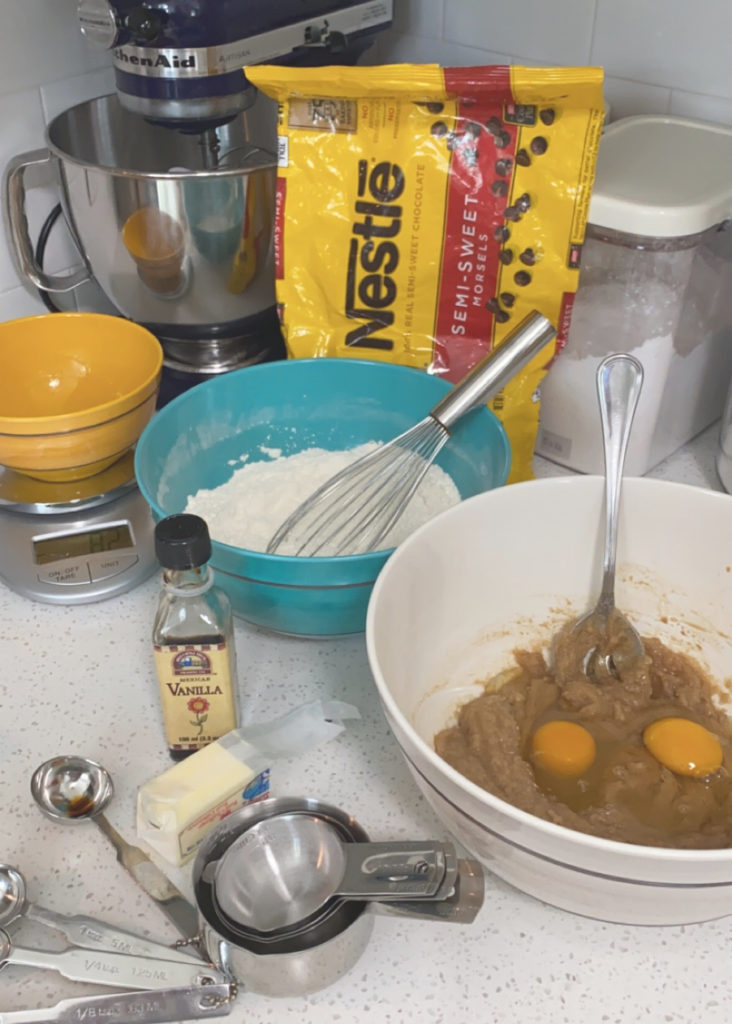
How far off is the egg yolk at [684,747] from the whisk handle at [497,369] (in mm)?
A: 273

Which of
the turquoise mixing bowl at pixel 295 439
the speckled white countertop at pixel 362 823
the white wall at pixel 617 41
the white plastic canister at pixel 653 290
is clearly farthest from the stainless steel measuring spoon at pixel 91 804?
the white wall at pixel 617 41

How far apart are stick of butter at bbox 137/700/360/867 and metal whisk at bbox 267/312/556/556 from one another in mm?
152

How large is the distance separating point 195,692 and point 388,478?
0.24 metres

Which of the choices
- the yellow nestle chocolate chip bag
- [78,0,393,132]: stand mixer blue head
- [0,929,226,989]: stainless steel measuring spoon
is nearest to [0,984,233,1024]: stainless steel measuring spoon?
[0,929,226,989]: stainless steel measuring spoon

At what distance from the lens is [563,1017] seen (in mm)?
509

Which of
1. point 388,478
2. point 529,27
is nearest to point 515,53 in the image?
point 529,27

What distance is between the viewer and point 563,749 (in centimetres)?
60

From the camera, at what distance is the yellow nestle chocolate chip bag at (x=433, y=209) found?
0.74 meters

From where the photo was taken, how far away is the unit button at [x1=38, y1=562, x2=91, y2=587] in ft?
2.51

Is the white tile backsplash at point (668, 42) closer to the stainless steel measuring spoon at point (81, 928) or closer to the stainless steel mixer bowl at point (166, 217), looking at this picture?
the stainless steel mixer bowl at point (166, 217)

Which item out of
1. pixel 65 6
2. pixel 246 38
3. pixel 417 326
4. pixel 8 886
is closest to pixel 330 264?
pixel 417 326

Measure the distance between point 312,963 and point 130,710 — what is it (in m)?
0.26

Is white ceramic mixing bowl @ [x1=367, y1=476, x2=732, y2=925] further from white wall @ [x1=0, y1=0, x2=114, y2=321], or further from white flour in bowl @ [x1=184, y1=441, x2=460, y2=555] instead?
white wall @ [x1=0, y1=0, x2=114, y2=321]

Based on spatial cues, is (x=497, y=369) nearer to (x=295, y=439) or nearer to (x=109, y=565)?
(x=295, y=439)
